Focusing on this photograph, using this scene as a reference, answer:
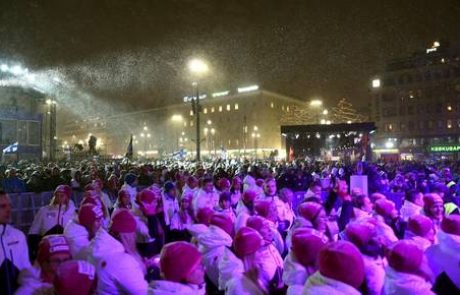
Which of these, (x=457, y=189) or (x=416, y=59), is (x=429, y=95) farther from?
(x=457, y=189)

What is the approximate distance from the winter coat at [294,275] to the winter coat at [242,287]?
0.32 m

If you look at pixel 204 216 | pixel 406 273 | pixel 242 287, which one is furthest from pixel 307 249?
pixel 204 216

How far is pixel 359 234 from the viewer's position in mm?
4852

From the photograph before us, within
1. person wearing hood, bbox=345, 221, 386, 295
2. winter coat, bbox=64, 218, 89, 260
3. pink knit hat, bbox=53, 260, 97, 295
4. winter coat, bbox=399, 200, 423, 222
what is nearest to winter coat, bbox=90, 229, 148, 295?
pink knit hat, bbox=53, 260, 97, 295

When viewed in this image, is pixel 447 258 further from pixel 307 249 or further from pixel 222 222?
pixel 222 222

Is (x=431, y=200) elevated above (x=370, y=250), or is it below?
above

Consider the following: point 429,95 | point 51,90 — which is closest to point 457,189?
point 51,90

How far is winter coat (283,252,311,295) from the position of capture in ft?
13.1

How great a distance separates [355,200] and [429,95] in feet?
278

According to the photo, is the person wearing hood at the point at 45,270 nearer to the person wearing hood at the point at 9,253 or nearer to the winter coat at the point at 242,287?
the person wearing hood at the point at 9,253

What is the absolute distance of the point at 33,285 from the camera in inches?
148

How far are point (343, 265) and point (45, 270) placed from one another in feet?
A: 8.52

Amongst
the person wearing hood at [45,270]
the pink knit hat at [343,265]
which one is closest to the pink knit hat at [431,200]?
the pink knit hat at [343,265]

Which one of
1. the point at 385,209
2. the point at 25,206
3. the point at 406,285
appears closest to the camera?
the point at 406,285
